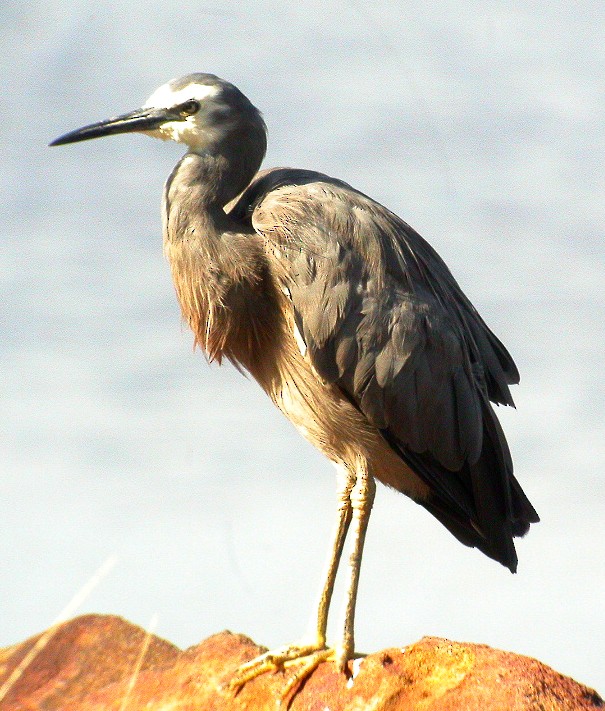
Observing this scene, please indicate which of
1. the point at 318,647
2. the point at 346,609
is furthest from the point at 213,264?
the point at 318,647

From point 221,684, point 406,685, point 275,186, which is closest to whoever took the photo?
point 406,685

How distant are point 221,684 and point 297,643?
50cm

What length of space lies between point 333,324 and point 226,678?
1983 millimetres

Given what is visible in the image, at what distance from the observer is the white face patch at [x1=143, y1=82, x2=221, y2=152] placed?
20.7 ft

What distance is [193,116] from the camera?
6328mm

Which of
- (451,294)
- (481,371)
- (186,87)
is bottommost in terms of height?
(481,371)

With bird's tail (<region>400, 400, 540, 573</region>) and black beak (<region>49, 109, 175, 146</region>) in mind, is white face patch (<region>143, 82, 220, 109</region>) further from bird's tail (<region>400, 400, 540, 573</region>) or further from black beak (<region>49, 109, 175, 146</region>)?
bird's tail (<region>400, 400, 540, 573</region>)

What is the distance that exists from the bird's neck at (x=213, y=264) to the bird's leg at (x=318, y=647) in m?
0.94

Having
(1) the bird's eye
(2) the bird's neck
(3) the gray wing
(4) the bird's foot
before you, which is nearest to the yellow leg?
(4) the bird's foot

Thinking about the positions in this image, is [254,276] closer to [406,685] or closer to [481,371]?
[481,371]

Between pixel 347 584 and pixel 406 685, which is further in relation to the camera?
pixel 347 584

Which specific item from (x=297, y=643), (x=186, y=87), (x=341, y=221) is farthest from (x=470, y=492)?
(x=186, y=87)

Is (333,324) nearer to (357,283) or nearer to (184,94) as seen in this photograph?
(357,283)

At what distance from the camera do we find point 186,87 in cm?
635
